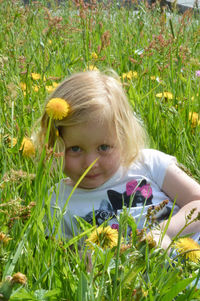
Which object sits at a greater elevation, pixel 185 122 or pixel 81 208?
pixel 185 122

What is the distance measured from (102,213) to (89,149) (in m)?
0.21

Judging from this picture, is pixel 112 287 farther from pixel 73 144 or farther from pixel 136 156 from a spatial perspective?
pixel 136 156

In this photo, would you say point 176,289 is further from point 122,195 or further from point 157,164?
point 157,164

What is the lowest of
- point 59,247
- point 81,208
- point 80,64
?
point 81,208

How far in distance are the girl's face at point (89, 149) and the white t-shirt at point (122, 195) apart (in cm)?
7

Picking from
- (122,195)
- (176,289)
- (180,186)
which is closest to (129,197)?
(122,195)

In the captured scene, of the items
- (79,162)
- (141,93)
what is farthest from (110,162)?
(141,93)

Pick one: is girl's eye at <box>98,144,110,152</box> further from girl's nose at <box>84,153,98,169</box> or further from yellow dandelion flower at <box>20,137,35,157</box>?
yellow dandelion flower at <box>20,137,35,157</box>

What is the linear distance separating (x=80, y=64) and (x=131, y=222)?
1644 mm

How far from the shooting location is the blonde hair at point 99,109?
1.32m

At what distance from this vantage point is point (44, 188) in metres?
0.97

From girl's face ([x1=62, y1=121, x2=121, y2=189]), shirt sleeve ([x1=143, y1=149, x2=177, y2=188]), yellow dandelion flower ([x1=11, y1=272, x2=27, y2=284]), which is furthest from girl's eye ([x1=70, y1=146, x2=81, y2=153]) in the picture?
yellow dandelion flower ([x1=11, y1=272, x2=27, y2=284])

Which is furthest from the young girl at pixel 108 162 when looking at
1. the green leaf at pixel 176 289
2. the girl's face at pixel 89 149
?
the green leaf at pixel 176 289

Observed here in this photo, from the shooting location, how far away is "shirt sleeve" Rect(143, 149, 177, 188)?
1447 millimetres
